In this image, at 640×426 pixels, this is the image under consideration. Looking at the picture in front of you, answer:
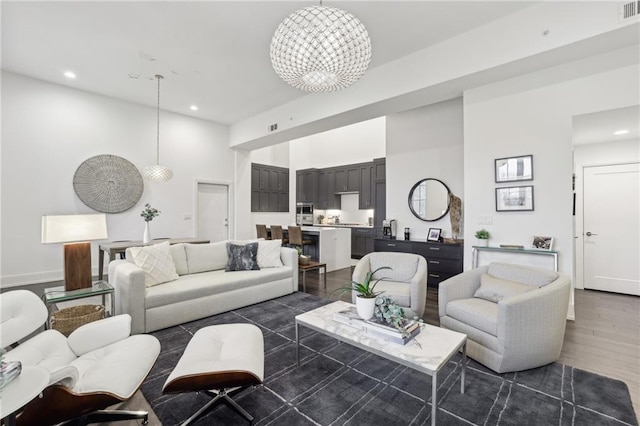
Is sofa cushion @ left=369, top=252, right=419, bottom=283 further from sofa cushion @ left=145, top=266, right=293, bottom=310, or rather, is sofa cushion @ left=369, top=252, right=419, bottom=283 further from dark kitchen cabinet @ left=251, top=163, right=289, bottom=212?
dark kitchen cabinet @ left=251, top=163, right=289, bottom=212

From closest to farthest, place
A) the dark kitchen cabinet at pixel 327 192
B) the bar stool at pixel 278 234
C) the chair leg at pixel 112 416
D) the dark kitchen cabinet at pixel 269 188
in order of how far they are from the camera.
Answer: the chair leg at pixel 112 416
the bar stool at pixel 278 234
the dark kitchen cabinet at pixel 269 188
the dark kitchen cabinet at pixel 327 192

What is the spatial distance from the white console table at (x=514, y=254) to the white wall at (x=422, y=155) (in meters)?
1.38

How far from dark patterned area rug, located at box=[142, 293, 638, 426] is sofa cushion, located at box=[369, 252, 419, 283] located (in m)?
1.15

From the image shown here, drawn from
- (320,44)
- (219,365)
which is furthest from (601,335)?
(320,44)

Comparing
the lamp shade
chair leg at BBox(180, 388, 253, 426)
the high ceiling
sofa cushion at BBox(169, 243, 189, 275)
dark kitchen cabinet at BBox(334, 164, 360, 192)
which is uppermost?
the high ceiling

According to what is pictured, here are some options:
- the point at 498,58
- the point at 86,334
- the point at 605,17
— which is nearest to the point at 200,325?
the point at 86,334

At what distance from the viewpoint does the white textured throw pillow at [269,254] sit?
419cm

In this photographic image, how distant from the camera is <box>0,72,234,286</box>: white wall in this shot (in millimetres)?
4438

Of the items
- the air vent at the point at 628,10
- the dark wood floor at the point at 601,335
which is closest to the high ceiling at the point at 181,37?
the air vent at the point at 628,10

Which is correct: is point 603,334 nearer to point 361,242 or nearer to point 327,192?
point 361,242

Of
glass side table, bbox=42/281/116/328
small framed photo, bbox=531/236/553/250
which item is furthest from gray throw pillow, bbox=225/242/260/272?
small framed photo, bbox=531/236/553/250

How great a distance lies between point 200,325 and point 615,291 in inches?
233

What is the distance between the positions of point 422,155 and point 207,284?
428cm

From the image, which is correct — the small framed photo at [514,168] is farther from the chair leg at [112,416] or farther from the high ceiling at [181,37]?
the chair leg at [112,416]
